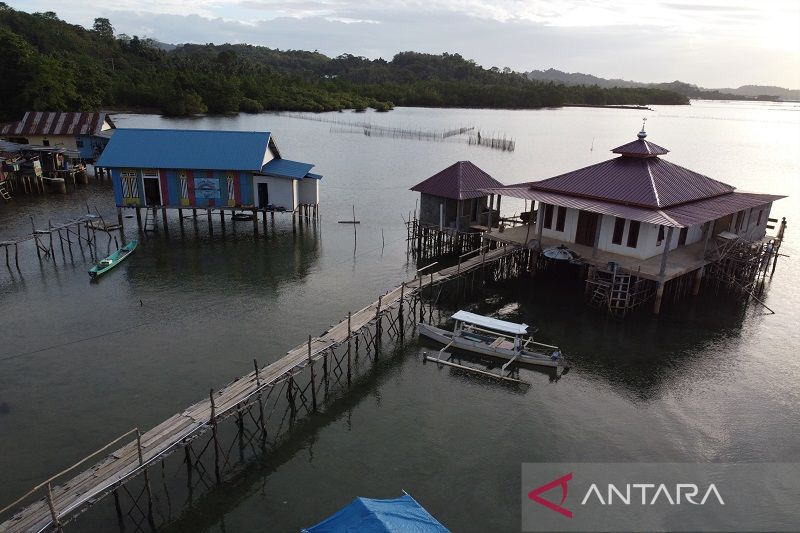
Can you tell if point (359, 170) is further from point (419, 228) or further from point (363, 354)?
point (363, 354)

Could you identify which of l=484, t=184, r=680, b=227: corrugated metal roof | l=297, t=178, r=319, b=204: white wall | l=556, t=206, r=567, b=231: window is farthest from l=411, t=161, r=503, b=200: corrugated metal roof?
l=297, t=178, r=319, b=204: white wall

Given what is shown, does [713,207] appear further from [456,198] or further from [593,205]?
[456,198]

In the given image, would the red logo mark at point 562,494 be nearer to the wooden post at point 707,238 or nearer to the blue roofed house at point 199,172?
the wooden post at point 707,238

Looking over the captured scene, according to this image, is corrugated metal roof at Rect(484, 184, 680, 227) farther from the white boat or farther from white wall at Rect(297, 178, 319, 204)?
white wall at Rect(297, 178, 319, 204)

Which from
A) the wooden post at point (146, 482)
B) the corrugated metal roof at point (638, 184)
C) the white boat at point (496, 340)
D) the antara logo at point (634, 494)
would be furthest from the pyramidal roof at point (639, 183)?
the wooden post at point (146, 482)

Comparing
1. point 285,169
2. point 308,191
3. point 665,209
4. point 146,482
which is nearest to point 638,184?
point 665,209

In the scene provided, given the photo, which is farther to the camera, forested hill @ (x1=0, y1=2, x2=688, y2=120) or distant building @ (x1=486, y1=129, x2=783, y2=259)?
forested hill @ (x1=0, y1=2, x2=688, y2=120)
